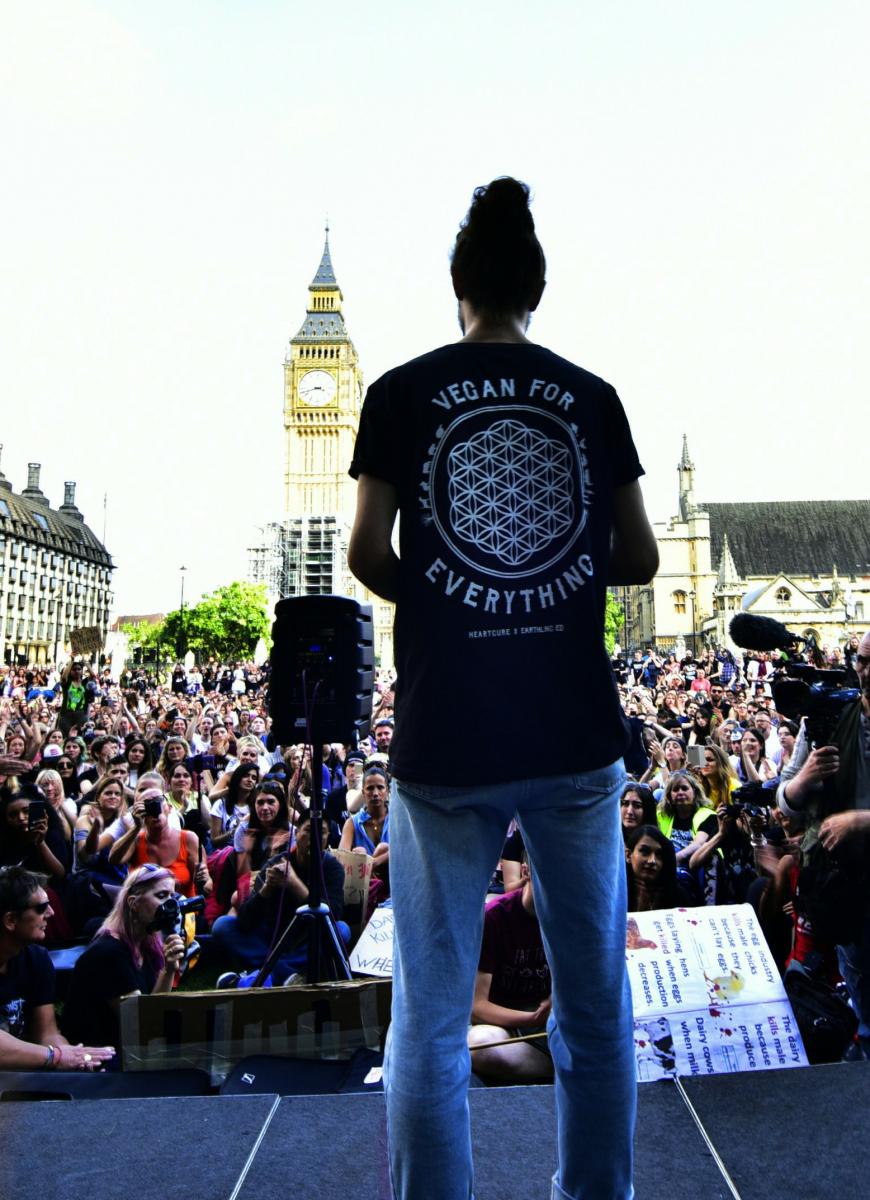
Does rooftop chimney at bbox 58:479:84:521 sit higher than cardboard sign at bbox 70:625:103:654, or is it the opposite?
rooftop chimney at bbox 58:479:84:521

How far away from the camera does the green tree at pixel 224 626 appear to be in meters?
82.3

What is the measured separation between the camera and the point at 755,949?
351cm

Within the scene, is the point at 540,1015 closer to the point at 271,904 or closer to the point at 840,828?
the point at 840,828

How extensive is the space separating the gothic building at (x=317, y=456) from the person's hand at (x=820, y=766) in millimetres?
100696

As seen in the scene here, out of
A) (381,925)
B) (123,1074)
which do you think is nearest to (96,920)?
(381,925)

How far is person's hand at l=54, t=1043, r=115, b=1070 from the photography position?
11.5ft

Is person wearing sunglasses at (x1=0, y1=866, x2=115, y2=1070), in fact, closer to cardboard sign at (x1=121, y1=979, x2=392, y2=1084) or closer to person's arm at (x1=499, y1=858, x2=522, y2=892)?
cardboard sign at (x1=121, y1=979, x2=392, y2=1084)

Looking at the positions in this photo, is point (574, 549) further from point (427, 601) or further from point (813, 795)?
point (813, 795)

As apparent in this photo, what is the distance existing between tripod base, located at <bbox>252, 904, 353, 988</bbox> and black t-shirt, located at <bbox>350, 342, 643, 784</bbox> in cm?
254

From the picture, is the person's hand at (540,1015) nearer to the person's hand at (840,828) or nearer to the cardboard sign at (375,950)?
the cardboard sign at (375,950)

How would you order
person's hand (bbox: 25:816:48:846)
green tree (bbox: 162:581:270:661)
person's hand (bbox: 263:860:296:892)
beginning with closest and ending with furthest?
person's hand (bbox: 263:860:296:892)
person's hand (bbox: 25:816:48:846)
green tree (bbox: 162:581:270:661)

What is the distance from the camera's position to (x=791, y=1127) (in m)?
2.34

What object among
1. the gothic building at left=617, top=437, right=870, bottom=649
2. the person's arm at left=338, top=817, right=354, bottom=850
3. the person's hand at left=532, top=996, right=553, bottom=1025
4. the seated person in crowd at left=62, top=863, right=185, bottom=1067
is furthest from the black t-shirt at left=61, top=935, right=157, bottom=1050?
the gothic building at left=617, top=437, right=870, bottom=649

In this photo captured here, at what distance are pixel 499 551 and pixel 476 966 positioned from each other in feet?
2.55
